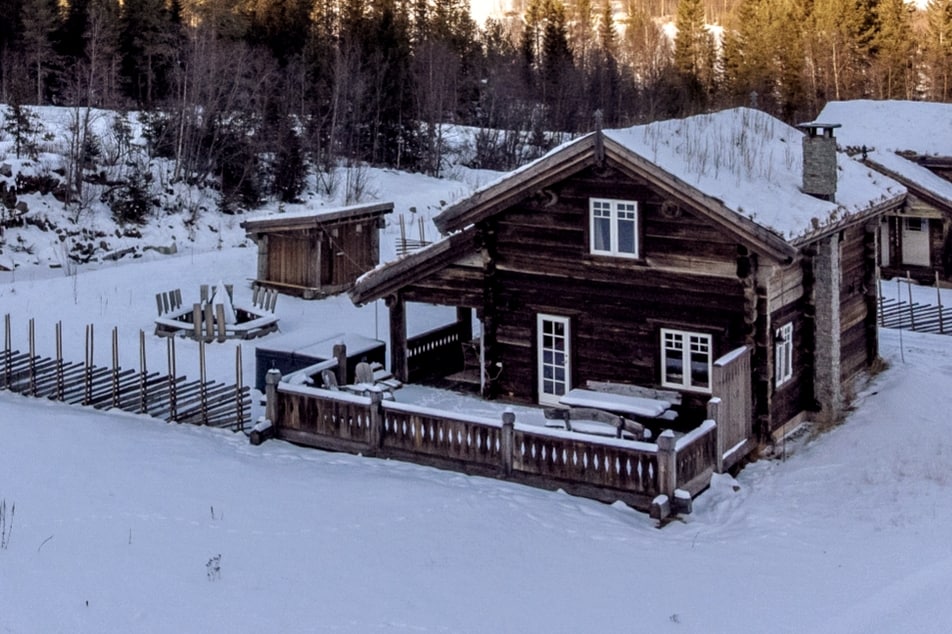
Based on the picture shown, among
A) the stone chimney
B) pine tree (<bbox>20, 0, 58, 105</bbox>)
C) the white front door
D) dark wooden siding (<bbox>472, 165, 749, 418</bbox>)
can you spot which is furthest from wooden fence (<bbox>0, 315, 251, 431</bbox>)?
pine tree (<bbox>20, 0, 58, 105</bbox>)

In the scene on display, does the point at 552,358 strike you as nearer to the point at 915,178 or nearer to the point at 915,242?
the point at 915,178

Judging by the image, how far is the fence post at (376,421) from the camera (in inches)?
795

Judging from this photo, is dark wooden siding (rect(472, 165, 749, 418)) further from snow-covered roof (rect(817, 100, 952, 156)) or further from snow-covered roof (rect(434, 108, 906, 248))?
snow-covered roof (rect(817, 100, 952, 156))

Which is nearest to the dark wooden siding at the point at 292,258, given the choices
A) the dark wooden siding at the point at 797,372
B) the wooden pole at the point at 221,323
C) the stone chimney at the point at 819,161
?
the wooden pole at the point at 221,323

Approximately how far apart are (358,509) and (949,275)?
28119mm

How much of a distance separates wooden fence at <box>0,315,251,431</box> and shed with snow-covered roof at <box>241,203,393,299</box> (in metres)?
9.91

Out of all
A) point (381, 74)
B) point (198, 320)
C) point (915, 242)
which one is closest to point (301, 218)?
point (198, 320)

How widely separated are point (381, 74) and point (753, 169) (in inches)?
2031

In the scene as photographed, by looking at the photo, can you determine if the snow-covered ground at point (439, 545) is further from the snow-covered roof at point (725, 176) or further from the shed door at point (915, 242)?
the shed door at point (915, 242)

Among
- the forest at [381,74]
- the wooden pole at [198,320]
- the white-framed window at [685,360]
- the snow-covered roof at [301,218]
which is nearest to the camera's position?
the white-framed window at [685,360]

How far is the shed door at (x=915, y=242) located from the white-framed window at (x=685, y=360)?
2101cm

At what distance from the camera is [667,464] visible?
1745 centimetres

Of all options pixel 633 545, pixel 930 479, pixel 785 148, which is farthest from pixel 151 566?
pixel 785 148

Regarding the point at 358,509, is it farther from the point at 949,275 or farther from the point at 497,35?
the point at 497,35
